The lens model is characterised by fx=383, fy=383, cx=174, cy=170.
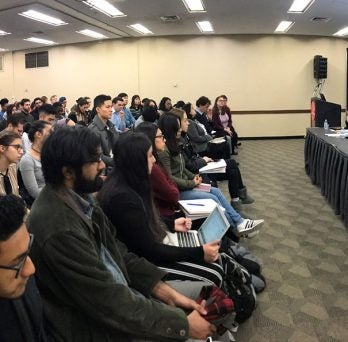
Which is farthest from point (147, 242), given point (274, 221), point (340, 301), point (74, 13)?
point (74, 13)

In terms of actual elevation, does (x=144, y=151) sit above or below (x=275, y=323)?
above

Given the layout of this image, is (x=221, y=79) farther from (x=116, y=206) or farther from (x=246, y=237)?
(x=116, y=206)

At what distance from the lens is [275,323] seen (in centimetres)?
240

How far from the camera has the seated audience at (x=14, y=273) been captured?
957mm

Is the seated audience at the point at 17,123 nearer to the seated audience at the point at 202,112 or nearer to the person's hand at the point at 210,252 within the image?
the person's hand at the point at 210,252

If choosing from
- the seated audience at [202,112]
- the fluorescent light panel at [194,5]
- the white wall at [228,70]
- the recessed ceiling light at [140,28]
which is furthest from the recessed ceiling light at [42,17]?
the seated audience at [202,112]

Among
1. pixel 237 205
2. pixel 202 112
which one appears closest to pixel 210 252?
pixel 237 205

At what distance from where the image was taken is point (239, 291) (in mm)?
2377

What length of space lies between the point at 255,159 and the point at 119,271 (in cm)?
708

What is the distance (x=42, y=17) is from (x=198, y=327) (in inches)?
299

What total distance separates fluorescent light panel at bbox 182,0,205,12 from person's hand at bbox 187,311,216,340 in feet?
20.4

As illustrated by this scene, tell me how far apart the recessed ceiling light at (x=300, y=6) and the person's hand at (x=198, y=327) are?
6679 millimetres

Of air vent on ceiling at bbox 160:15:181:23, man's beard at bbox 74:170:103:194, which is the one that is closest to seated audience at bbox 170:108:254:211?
man's beard at bbox 74:170:103:194

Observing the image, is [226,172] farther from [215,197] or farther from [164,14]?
[164,14]
